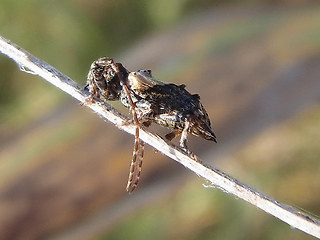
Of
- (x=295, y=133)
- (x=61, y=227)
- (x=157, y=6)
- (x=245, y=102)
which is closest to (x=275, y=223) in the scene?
(x=295, y=133)

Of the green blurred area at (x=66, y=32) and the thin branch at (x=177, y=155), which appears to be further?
the green blurred area at (x=66, y=32)

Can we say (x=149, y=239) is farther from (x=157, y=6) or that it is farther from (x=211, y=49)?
(x=157, y=6)

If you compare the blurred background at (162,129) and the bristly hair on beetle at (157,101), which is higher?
the bristly hair on beetle at (157,101)

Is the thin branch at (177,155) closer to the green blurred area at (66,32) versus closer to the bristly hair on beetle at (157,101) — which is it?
the bristly hair on beetle at (157,101)

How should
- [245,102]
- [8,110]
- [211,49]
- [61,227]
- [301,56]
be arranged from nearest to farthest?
[61,227], [245,102], [301,56], [211,49], [8,110]

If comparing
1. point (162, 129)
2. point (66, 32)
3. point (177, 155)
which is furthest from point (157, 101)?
point (66, 32)

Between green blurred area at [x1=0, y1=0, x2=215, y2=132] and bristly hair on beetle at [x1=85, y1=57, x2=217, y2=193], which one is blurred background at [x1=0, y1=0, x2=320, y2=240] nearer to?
green blurred area at [x1=0, y1=0, x2=215, y2=132]

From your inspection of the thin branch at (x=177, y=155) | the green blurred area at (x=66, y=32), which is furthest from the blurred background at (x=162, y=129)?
the thin branch at (x=177, y=155)
